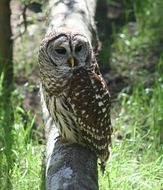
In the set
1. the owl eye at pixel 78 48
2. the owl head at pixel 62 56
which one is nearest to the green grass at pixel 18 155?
the owl head at pixel 62 56

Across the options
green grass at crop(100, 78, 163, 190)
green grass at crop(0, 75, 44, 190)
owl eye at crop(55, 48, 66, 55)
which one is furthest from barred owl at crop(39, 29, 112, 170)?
green grass at crop(0, 75, 44, 190)

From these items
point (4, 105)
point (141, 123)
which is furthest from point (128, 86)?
point (4, 105)

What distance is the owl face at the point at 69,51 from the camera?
→ 3.78 m

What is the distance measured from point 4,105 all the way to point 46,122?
1192 mm

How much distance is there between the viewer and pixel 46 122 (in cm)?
428

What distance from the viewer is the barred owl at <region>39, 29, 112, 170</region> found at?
151 inches

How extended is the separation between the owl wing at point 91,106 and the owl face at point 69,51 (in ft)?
0.24

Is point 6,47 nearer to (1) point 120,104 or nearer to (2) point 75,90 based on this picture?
(1) point 120,104

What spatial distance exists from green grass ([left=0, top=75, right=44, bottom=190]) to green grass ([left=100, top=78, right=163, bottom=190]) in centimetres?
54

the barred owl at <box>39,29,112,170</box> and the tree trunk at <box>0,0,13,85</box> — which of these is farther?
the tree trunk at <box>0,0,13,85</box>

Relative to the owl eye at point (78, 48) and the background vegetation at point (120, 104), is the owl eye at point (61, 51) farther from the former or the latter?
the background vegetation at point (120, 104)

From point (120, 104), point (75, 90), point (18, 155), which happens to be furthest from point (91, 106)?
point (120, 104)

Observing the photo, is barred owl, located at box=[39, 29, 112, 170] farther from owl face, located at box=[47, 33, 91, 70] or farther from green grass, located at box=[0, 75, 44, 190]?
green grass, located at box=[0, 75, 44, 190]

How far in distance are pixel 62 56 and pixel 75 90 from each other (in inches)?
9.5
